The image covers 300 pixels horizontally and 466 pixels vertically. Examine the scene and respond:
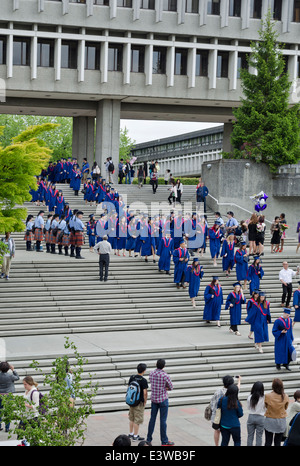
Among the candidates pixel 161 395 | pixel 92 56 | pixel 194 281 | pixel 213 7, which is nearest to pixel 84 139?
pixel 92 56

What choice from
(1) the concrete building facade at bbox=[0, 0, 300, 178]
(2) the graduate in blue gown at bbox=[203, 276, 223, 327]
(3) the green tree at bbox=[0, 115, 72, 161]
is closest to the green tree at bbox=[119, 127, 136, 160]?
(3) the green tree at bbox=[0, 115, 72, 161]

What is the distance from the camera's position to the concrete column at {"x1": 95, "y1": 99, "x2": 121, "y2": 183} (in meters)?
37.8

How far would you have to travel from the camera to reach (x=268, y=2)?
3781cm

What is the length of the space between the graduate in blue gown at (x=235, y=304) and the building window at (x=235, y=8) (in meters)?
24.1

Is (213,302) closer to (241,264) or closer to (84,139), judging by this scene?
(241,264)

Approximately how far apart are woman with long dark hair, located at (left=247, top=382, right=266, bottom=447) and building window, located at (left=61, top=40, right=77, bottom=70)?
1126 inches

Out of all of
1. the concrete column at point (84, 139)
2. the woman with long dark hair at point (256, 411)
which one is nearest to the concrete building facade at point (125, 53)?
the concrete column at point (84, 139)

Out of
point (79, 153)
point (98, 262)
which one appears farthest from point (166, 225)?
point (79, 153)

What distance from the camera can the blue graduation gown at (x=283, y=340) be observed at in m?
15.2

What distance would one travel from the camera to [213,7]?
122ft

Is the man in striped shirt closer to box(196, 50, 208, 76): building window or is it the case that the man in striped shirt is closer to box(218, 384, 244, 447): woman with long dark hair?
box(218, 384, 244, 447): woman with long dark hair

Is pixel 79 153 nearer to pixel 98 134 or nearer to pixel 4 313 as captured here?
pixel 98 134

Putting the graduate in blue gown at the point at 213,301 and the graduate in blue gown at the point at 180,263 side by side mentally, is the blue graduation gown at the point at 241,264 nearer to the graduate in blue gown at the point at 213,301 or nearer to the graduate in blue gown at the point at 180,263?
the graduate in blue gown at the point at 180,263

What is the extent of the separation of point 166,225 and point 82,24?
16.2 metres
